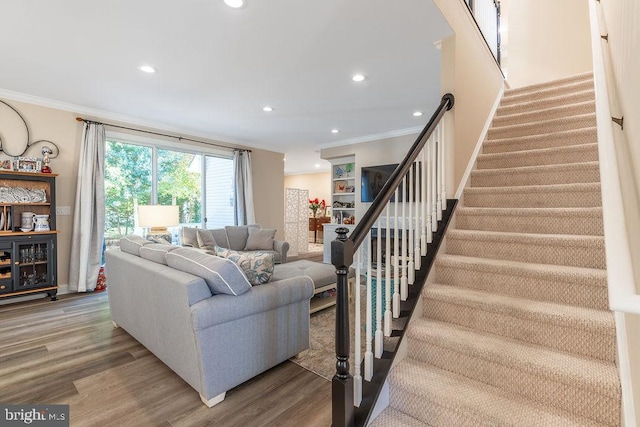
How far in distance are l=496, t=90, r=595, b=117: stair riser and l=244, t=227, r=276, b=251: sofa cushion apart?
3.67 m

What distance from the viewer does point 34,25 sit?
238 centimetres

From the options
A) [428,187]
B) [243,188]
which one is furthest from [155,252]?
[243,188]

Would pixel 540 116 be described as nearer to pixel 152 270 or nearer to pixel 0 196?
pixel 152 270

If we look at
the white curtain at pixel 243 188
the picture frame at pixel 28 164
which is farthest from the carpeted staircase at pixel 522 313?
the picture frame at pixel 28 164

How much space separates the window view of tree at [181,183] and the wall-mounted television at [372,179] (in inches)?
126

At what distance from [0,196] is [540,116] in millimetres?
6039

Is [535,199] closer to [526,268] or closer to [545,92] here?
[526,268]

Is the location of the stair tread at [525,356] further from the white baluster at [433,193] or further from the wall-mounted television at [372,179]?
the wall-mounted television at [372,179]

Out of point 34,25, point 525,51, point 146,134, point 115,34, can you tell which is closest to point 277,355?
point 115,34

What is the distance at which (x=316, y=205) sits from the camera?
10.1 m

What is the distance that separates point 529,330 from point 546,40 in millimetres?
5109

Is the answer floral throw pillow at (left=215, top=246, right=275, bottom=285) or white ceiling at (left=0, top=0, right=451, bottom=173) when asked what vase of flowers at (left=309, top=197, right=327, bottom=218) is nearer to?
white ceiling at (left=0, top=0, right=451, bottom=173)

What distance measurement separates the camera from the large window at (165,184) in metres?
4.68

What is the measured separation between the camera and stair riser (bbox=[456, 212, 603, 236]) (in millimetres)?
1870
